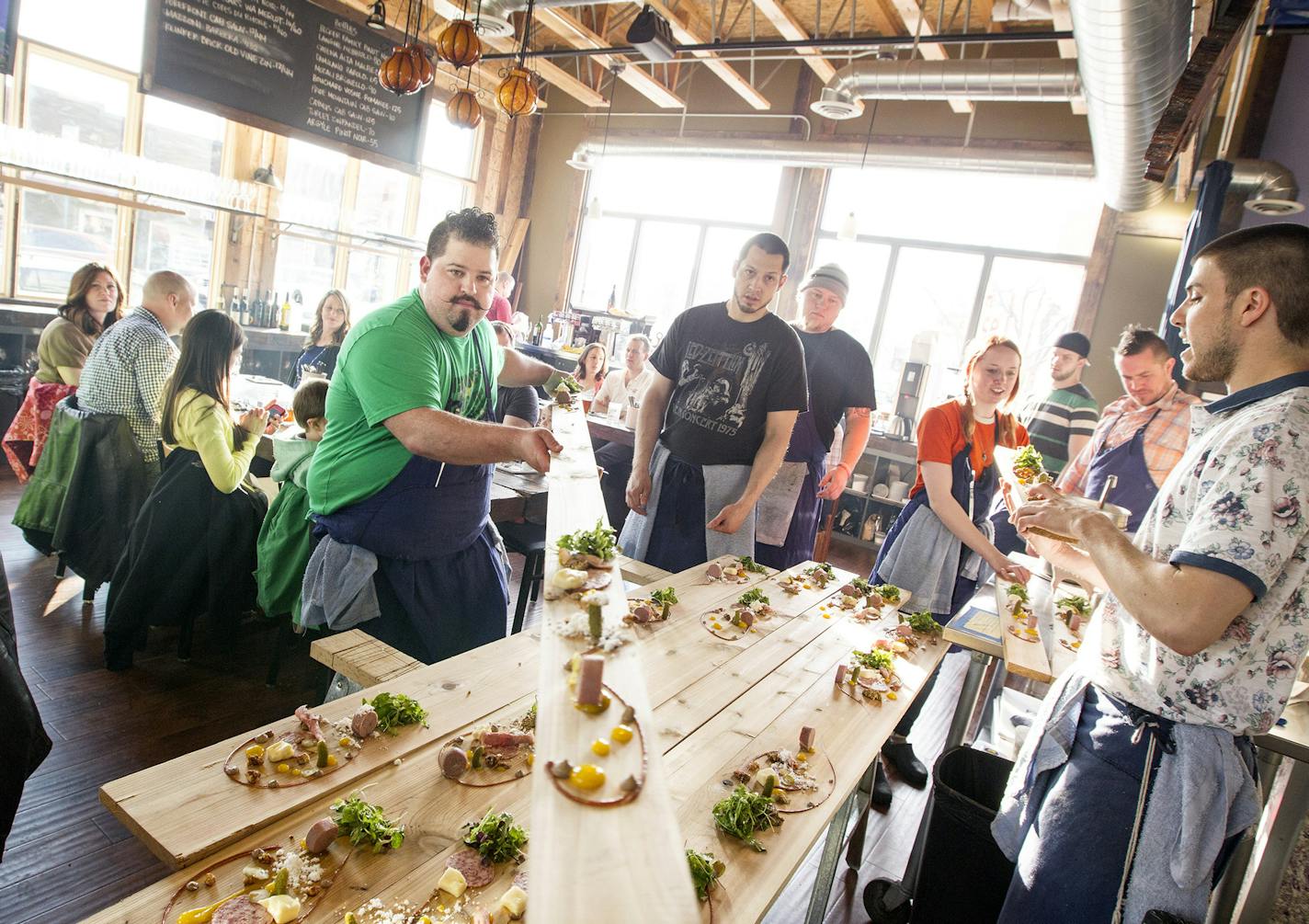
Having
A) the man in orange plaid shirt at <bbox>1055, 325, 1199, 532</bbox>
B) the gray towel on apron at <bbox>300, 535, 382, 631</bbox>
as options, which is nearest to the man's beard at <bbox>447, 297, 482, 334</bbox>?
the gray towel on apron at <bbox>300, 535, 382, 631</bbox>

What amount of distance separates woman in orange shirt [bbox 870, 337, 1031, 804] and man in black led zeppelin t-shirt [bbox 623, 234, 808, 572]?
578 millimetres

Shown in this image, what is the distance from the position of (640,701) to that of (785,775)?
53 centimetres

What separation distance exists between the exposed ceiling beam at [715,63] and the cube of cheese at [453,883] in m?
6.75

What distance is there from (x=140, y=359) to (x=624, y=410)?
3.31 m

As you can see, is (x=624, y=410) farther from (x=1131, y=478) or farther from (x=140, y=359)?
(x=1131, y=478)

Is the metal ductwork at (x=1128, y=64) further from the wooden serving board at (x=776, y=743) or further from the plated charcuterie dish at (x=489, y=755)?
the plated charcuterie dish at (x=489, y=755)

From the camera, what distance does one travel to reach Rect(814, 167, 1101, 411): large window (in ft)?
26.2

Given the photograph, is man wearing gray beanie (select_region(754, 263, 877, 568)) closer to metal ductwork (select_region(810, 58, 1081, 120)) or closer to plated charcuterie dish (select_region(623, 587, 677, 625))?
plated charcuterie dish (select_region(623, 587, 677, 625))

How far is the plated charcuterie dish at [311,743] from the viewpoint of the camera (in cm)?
138

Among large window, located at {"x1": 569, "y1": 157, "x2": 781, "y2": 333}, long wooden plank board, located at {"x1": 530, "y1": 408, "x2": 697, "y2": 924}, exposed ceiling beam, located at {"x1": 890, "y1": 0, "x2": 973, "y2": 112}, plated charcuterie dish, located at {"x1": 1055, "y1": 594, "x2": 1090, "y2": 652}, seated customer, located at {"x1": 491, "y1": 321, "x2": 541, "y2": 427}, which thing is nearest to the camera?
long wooden plank board, located at {"x1": 530, "y1": 408, "x2": 697, "y2": 924}

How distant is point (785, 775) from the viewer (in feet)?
5.32

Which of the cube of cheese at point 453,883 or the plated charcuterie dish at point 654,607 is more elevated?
the plated charcuterie dish at point 654,607

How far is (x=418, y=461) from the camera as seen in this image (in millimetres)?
2205

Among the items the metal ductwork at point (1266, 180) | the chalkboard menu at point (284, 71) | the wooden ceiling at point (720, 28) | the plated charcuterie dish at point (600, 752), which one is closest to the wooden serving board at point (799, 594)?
the plated charcuterie dish at point (600, 752)
